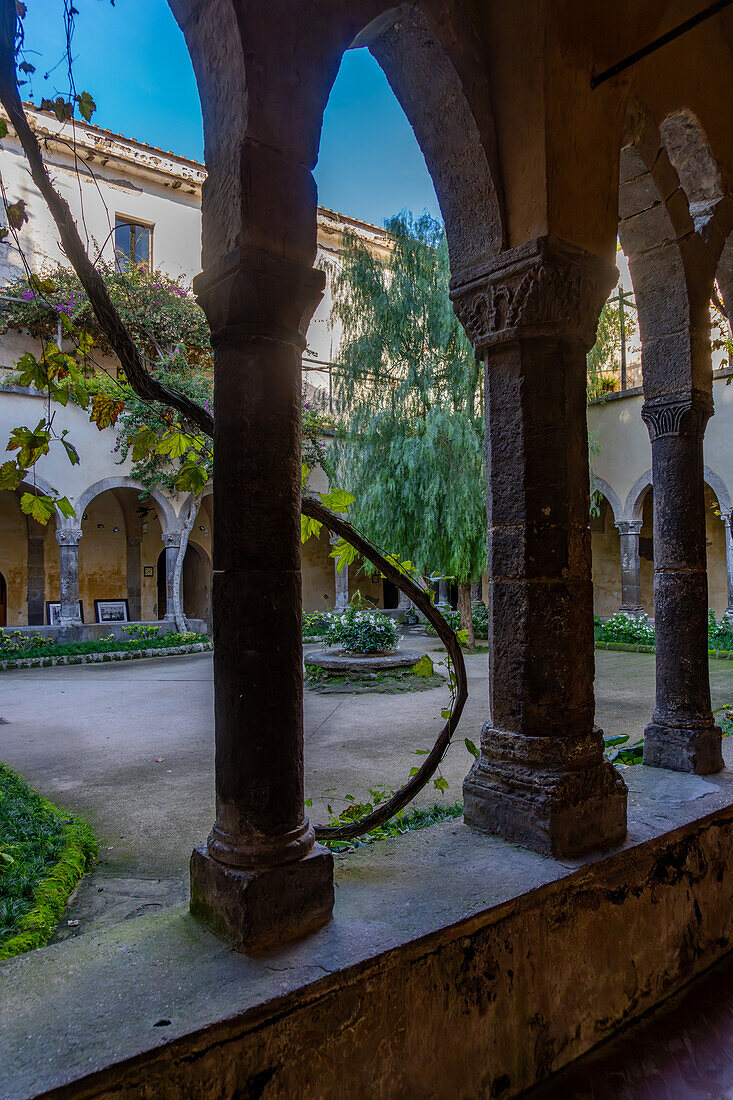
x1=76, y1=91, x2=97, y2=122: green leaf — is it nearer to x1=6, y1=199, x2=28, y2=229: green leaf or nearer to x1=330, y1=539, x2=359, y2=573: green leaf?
x1=6, y1=199, x2=28, y2=229: green leaf

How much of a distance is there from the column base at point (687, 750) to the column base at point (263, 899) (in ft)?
5.77

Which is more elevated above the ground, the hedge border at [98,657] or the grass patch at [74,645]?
the grass patch at [74,645]

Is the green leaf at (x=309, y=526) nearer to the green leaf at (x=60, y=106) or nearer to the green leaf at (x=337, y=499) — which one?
the green leaf at (x=337, y=499)

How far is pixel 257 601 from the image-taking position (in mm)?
1576

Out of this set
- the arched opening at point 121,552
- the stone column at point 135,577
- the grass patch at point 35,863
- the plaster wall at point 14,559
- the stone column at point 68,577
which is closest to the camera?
the grass patch at point 35,863

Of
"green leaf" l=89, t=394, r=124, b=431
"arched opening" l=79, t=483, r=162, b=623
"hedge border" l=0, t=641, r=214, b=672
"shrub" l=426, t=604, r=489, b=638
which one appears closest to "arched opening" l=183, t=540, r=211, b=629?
"arched opening" l=79, t=483, r=162, b=623

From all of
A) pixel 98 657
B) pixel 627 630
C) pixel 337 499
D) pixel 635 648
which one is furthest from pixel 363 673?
pixel 337 499

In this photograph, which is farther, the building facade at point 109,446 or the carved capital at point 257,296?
the building facade at point 109,446

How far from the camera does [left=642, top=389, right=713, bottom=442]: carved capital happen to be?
2.88 meters

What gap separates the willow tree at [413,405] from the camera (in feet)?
37.2

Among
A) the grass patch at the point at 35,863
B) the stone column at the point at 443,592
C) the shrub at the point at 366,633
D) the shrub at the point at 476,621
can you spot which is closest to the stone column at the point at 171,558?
the shrub at the point at 476,621

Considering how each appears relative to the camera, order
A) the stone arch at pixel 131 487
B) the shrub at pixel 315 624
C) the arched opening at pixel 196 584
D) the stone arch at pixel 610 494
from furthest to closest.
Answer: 1. the arched opening at pixel 196 584
2. the stone arch at pixel 610 494
3. the shrub at pixel 315 624
4. the stone arch at pixel 131 487

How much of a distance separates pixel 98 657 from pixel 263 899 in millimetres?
11143

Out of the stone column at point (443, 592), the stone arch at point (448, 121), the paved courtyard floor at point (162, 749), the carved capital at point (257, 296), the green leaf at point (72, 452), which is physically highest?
the stone arch at point (448, 121)
